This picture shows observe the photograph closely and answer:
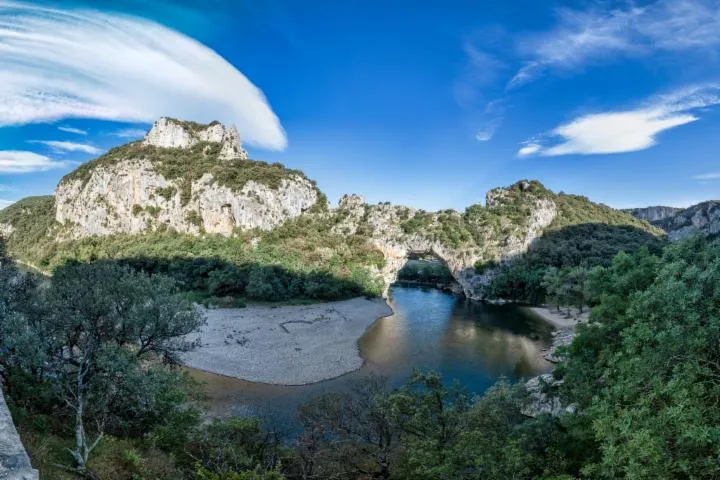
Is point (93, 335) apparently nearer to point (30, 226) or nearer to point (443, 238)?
point (443, 238)

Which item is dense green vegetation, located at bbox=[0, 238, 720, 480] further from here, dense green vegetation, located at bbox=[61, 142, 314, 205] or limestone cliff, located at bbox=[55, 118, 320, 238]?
dense green vegetation, located at bbox=[61, 142, 314, 205]

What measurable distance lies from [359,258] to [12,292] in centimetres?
6690

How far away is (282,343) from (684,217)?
153m

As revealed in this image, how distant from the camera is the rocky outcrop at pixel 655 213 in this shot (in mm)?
141000

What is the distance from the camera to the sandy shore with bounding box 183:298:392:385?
96.4 ft

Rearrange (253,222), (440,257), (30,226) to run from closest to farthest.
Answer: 1. (253,222)
2. (440,257)
3. (30,226)

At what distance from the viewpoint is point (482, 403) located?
46.8 ft

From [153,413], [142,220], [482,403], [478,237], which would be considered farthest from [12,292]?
[142,220]

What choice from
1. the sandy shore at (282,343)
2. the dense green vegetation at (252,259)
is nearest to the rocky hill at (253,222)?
the dense green vegetation at (252,259)

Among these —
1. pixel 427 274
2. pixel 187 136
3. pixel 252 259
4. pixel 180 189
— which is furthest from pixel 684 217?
pixel 187 136

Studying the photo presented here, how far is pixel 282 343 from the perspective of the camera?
36.4 m

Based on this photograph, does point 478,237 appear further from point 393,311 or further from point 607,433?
point 607,433

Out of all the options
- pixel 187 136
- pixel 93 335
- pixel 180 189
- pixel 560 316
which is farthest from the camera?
pixel 187 136

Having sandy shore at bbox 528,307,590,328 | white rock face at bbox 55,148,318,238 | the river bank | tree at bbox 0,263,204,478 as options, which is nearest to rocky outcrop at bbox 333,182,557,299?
white rock face at bbox 55,148,318,238
